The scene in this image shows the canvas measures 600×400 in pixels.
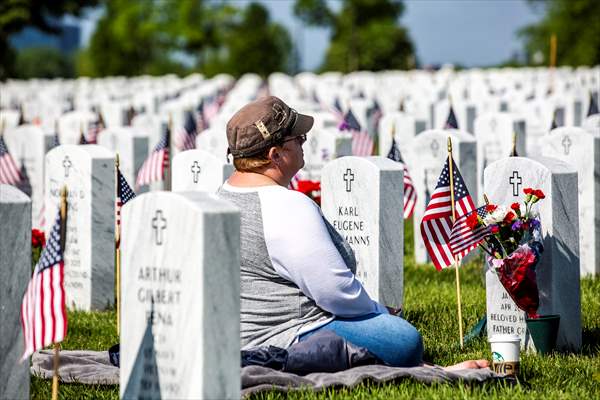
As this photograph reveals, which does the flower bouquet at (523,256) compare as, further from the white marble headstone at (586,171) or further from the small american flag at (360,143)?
the small american flag at (360,143)

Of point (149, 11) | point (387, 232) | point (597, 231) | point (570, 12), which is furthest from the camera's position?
point (149, 11)

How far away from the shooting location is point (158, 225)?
600 cm

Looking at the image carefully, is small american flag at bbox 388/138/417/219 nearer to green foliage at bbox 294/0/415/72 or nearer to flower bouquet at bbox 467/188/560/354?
flower bouquet at bbox 467/188/560/354

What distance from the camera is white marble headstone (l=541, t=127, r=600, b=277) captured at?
11.1 m

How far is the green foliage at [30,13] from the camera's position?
6756 cm

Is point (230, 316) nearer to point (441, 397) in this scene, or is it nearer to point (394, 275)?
point (441, 397)

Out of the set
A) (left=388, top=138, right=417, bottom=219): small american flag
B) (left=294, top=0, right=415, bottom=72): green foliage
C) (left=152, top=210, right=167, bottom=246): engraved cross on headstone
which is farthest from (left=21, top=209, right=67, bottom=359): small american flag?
(left=294, top=0, right=415, bottom=72): green foliage

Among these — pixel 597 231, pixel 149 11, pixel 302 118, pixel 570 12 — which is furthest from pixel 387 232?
pixel 149 11

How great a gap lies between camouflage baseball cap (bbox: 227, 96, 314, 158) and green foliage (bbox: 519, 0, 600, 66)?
2419 inches

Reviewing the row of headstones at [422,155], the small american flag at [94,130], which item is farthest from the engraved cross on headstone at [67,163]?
the small american flag at [94,130]

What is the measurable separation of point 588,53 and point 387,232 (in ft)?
199

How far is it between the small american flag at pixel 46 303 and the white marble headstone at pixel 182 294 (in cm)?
29

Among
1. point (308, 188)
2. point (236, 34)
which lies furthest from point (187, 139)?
point (236, 34)

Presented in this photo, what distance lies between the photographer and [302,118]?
720cm
